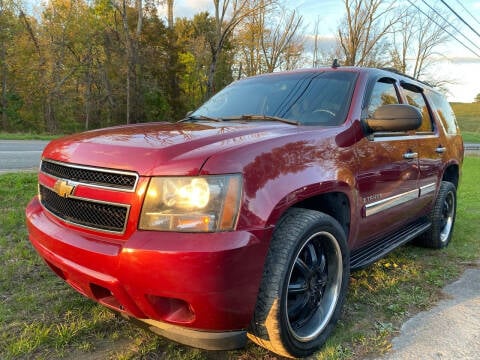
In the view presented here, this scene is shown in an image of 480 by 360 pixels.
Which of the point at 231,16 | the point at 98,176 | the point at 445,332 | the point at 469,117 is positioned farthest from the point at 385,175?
the point at 469,117

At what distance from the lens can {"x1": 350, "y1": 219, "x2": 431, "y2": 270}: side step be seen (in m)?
3.02

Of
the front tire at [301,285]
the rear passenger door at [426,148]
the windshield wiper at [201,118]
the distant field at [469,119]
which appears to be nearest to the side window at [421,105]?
the rear passenger door at [426,148]

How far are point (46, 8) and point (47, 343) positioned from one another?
31001 millimetres

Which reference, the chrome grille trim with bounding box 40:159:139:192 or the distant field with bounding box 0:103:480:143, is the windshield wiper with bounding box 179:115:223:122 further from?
the distant field with bounding box 0:103:480:143

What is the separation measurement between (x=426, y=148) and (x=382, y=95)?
2.70 ft

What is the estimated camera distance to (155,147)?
80.6 inches

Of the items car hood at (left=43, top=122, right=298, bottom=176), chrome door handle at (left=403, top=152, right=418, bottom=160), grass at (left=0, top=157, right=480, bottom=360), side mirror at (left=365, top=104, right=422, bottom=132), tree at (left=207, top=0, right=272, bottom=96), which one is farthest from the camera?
tree at (left=207, top=0, right=272, bottom=96)

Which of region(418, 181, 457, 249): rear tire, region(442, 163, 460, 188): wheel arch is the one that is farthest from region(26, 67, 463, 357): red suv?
region(442, 163, 460, 188): wheel arch

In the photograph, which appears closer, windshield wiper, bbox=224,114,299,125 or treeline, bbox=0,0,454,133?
windshield wiper, bbox=224,114,299,125

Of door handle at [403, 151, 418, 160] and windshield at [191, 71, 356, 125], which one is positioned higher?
windshield at [191, 71, 356, 125]

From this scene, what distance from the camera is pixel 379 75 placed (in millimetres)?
3520

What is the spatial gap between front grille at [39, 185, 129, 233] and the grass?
0.81 metres

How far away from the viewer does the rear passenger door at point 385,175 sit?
2916 mm

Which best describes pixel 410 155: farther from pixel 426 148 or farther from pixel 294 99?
pixel 294 99
